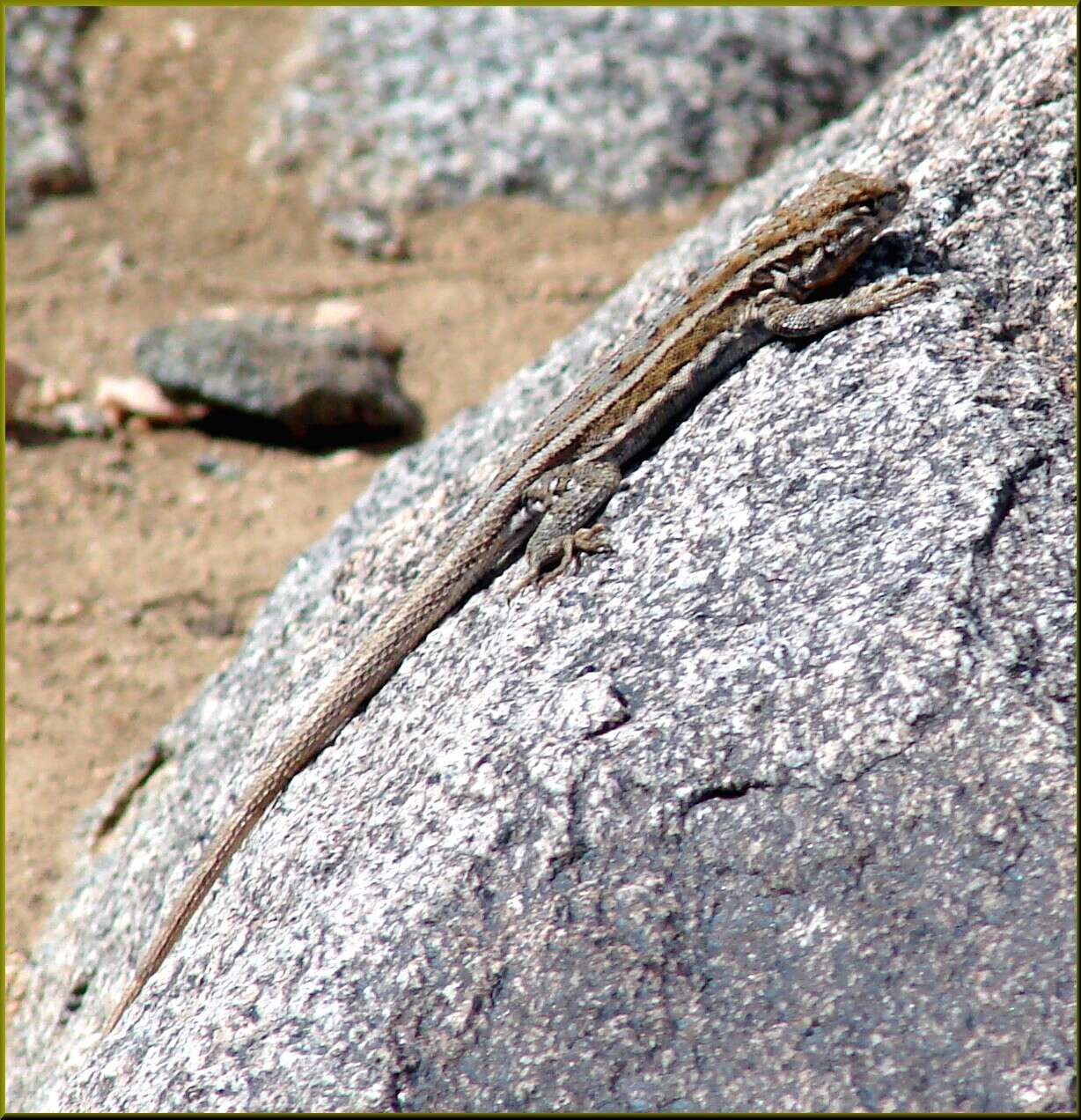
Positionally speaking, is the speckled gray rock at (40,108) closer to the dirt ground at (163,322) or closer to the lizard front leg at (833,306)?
the dirt ground at (163,322)

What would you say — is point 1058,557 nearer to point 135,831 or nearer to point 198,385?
point 135,831

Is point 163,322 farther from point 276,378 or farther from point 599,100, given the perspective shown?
point 599,100

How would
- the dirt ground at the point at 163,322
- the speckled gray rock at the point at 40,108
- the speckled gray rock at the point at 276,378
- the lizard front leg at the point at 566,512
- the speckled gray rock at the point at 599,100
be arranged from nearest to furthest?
1. the lizard front leg at the point at 566,512
2. the dirt ground at the point at 163,322
3. the speckled gray rock at the point at 276,378
4. the speckled gray rock at the point at 599,100
5. the speckled gray rock at the point at 40,108

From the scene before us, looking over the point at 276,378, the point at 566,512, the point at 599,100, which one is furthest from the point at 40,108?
the point at 566,512

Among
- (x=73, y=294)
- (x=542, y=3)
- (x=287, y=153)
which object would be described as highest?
(x=542, y=3)

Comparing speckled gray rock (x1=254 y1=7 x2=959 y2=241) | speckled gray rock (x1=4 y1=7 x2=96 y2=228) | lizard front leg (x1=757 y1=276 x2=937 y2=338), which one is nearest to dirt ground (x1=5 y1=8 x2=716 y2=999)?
speckled gray rock (x1=4 y1=7 x2=96 y2=228)

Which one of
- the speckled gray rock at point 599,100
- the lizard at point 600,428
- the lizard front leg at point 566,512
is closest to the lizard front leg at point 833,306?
the lizard at point 600,428

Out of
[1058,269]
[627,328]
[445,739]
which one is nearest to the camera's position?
[445,739]

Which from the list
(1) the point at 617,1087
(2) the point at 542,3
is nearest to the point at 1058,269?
(1) the point at 617,1087
